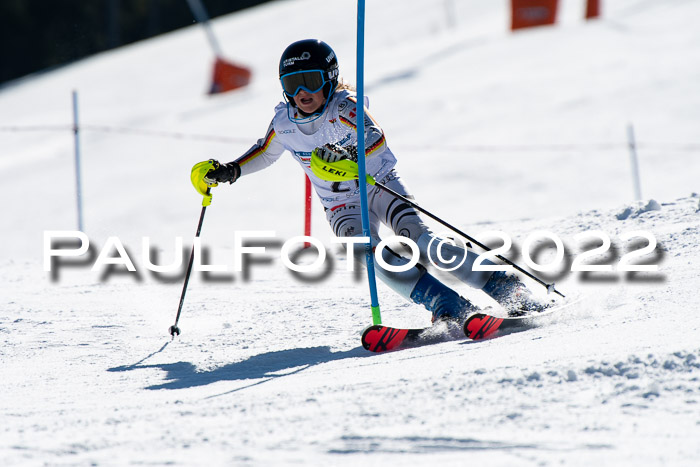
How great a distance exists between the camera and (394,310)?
4.86 meters

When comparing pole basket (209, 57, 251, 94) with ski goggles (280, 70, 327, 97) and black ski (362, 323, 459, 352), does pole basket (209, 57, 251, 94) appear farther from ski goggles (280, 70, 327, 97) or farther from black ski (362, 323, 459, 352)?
black ski (362, 323, 459, 352)

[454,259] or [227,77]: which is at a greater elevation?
[227,77]

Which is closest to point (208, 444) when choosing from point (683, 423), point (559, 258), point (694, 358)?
point (683, 423)

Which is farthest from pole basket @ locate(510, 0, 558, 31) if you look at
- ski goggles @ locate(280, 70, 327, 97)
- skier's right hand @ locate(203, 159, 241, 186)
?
ski goggles @ locate(280, 70, 327, 97)

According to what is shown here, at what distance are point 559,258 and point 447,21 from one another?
56.9 ft

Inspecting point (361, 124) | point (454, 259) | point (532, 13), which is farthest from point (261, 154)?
point (532, 13)

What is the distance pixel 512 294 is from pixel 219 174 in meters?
1.63

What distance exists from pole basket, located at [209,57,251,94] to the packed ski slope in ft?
12.8

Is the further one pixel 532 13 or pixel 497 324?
pixel 532 13

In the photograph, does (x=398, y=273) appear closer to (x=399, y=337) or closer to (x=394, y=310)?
(x=399, y=337)

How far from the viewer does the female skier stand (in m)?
4.15

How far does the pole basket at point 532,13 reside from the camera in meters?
16.8

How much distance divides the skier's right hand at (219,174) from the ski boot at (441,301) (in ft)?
4.01

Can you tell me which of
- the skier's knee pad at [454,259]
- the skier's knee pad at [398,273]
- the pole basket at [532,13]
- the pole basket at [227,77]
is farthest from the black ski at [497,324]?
the pole basket at [227,77]
